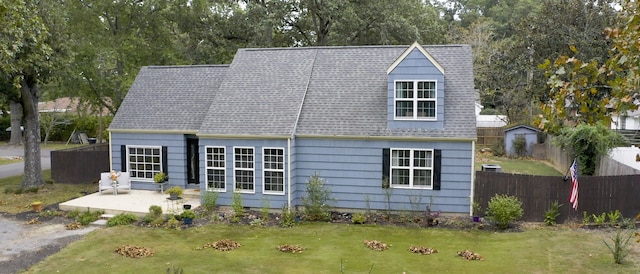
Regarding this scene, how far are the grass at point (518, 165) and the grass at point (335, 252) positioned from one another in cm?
1131

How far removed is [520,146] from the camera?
30.4 meters

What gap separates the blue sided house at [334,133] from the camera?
15328mm

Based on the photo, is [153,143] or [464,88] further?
[153,143]

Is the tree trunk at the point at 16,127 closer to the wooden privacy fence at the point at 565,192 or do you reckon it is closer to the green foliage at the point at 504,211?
the wooden privacy fence at the point at 565,192

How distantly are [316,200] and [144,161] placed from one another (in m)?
7.64

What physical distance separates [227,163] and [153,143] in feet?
13.1

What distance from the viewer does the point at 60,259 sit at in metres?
11.7

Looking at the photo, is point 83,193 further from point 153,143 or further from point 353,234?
point 353,234

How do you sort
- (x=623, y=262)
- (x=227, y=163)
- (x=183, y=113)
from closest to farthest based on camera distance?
→ (x=623, y=262) → (x=227, y=163) → (x=183, y=113)

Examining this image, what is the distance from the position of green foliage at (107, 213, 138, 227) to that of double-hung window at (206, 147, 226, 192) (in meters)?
2.64

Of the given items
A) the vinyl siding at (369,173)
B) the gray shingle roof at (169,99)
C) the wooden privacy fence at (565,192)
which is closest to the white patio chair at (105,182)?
the gray shingle roof at (169,99)

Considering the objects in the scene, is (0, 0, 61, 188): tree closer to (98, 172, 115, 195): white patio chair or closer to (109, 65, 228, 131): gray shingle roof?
(109, 65, 228, 131): gray shingle roof

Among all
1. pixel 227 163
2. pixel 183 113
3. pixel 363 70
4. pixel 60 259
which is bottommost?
pixel 60 259

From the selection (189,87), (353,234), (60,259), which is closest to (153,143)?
(189,87)
